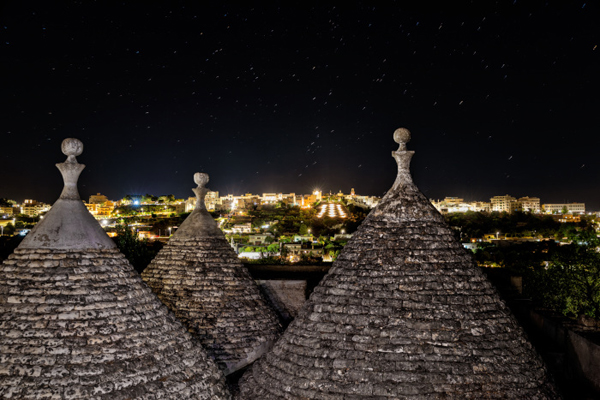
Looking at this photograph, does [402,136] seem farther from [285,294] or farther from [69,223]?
[285,294]

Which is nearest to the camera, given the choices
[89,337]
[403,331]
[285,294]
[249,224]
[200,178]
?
[89,337]

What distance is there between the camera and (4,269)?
817 centimetres

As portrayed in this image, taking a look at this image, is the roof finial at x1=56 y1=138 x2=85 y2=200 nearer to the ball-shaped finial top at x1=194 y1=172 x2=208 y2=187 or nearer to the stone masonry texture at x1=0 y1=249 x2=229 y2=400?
the stone masonry texture at x1=0 y1=249 x2=229 y2=400

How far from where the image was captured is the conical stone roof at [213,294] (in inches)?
476

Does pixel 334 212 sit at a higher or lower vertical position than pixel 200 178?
higher

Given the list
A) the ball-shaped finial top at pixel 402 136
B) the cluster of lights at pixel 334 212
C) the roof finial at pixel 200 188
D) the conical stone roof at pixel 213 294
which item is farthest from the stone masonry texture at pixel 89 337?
the cluster of lights at pixel 334 212

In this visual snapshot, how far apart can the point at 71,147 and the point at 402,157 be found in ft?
17.1

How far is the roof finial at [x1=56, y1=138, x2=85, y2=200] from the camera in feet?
28.9

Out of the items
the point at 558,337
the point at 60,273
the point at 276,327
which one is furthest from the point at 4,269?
the point at 558,337

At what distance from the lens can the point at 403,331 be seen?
816cm

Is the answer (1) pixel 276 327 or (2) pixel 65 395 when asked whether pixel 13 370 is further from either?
(1) pixel 276 327

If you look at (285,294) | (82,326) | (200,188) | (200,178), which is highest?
(200,178)

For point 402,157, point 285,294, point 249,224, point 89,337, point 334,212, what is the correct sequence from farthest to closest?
point 334,212 < point 249,224 < point 285,294 < point 402,157 < point 89,337

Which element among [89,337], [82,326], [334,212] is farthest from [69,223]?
[334,212]
